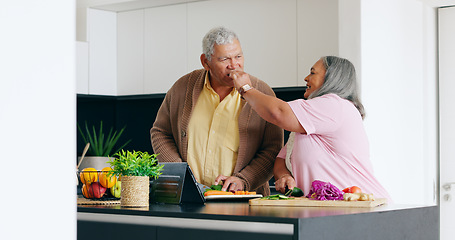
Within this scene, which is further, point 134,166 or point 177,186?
point 177,186

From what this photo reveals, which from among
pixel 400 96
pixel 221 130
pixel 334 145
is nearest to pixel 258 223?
pixel 334 145

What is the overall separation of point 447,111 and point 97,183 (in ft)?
9.85

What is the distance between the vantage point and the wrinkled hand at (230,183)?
2.55 m

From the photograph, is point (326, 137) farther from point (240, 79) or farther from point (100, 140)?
point (100, 140)

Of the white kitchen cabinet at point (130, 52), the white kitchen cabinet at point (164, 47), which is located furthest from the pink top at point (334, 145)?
the white kitchen cabinet at point (130, 52)

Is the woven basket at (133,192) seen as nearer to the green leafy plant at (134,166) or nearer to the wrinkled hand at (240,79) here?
the green leafy plant at (134,166)

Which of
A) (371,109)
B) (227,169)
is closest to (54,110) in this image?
(227,169)

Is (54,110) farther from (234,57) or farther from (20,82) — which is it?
Result: (234,57)

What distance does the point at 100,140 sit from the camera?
18.1 ft

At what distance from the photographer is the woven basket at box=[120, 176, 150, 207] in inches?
78.5

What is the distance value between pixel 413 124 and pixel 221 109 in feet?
6.56

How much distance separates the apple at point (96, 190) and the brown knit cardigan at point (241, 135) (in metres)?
0.66

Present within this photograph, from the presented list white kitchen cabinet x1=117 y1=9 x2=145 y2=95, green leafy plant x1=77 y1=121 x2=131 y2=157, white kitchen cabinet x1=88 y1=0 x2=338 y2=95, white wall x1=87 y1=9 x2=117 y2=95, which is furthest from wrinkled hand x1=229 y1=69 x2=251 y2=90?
white wall x1=87 y1=9 x2=117 y2=95

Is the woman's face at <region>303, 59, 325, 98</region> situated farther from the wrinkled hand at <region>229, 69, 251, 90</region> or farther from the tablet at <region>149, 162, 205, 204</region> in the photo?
the tablet at <region>149, 162, 205, 204</region>
